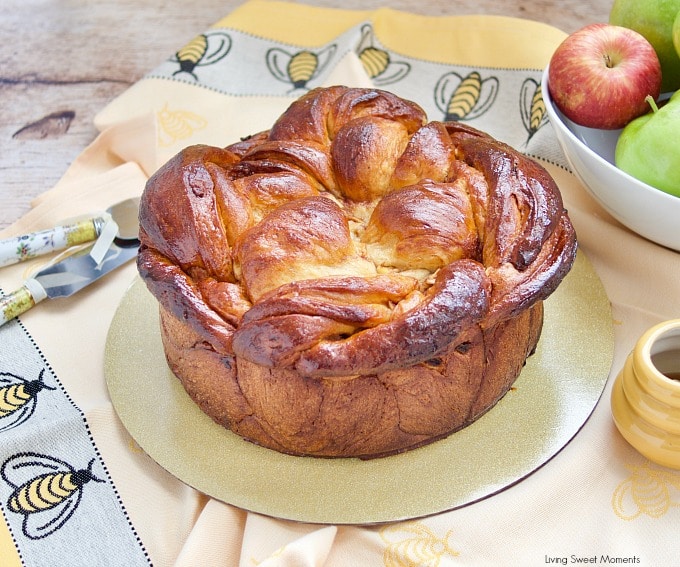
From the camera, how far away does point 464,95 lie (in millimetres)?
2395

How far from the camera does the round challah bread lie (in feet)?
→ 4.40

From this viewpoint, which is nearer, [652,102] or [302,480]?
[302,480]

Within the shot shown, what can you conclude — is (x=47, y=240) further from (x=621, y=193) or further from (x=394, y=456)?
(x=621, y=193)

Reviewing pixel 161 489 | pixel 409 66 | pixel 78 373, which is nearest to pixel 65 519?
pixel 161 489

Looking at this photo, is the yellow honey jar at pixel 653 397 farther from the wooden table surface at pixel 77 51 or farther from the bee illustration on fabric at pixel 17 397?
the wooden table surface at pixel 77 51

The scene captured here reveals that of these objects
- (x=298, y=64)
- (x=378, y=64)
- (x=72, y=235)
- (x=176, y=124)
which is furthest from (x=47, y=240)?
(x=378, y=64)

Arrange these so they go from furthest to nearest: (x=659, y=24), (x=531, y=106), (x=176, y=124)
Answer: (x=176, y=124) → (x=531, y=106) → (x=659, y=24)

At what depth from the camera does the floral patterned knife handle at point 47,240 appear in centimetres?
196

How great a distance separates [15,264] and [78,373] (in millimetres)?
397

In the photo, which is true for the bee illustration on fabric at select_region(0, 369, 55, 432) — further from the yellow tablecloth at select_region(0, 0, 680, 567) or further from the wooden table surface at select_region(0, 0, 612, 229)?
the wooden table surface at select_region(0, 0, 612, 229)

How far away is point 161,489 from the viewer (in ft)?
5.00

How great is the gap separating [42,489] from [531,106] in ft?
5.01

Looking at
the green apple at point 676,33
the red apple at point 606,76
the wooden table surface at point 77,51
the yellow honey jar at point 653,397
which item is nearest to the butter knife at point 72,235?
the wooden table surface at point 77,51

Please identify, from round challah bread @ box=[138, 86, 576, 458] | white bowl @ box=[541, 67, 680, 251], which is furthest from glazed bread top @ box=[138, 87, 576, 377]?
white bowl @ box=[541, 67, 680, 251]
